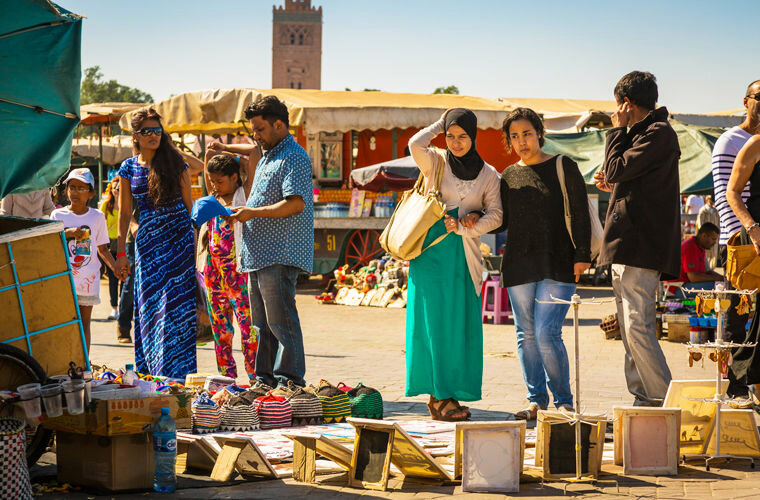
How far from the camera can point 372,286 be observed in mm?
17109

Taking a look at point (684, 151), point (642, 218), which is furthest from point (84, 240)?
point (684, 151)

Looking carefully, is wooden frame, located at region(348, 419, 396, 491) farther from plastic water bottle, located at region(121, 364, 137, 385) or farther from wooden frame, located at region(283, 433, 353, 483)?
plastic water bottle, located at region(121, 364, 137, 385)

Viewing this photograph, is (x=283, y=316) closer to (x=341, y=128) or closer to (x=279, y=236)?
(x=279, y=236)

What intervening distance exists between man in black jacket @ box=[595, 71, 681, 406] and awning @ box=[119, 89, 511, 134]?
42.2 ft

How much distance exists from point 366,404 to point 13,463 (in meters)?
2.78

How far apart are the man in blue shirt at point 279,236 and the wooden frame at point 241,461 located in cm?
166

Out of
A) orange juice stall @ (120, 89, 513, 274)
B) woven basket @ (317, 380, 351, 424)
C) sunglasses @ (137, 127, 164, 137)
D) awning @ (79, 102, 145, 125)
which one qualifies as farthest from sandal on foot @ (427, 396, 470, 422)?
awning @ (79, 102, 145, 125)

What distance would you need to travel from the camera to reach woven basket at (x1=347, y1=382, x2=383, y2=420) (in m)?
6.34

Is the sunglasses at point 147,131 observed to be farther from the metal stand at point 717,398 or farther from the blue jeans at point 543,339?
the metal stand at point 717,398

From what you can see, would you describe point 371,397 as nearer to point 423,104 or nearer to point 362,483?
point 362,483

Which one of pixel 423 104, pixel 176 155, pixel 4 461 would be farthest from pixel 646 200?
pixel 423 104

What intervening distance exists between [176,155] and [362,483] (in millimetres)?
3155

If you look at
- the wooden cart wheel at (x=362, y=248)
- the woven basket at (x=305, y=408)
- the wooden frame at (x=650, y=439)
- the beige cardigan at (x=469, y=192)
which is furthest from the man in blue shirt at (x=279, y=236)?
the wooden cart wheel at (x=362, y=248)

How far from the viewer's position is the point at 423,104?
22.0 metres
